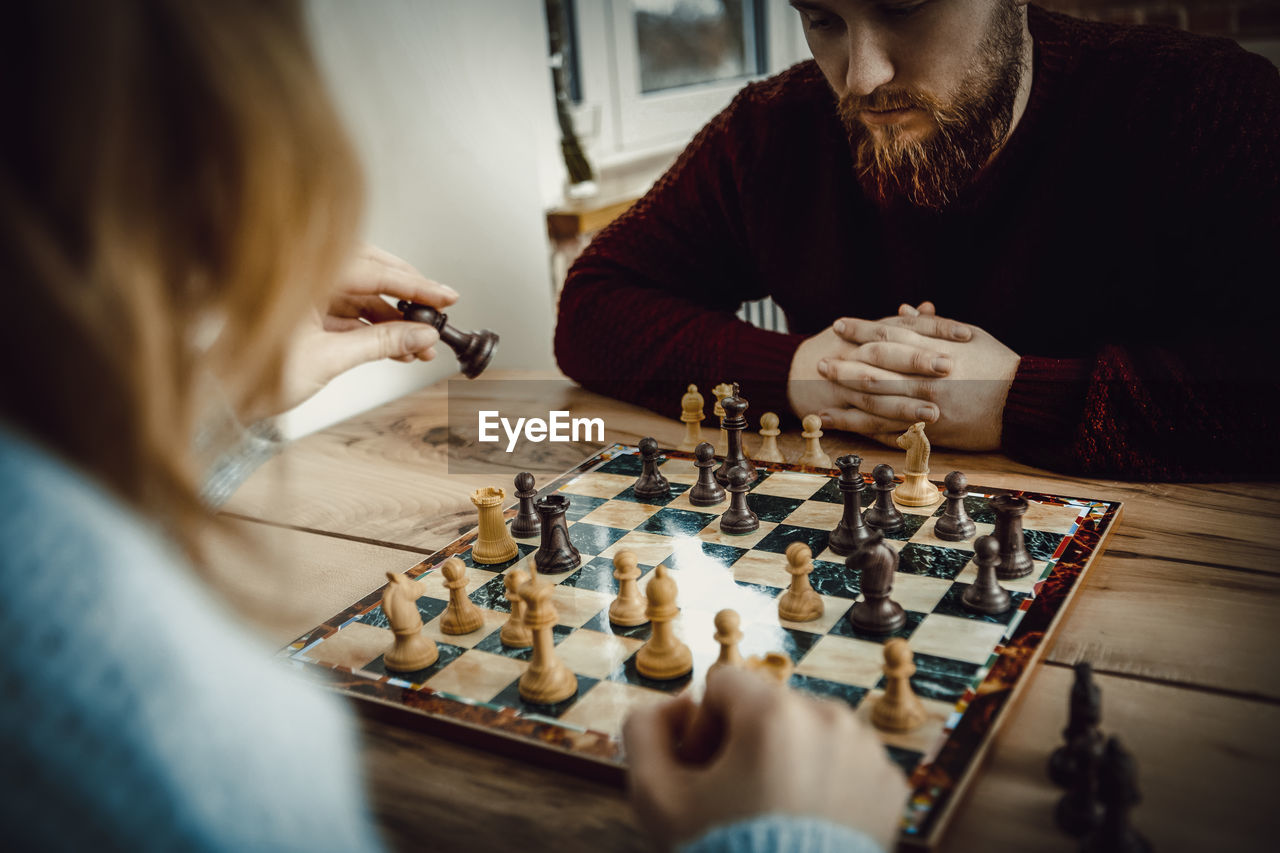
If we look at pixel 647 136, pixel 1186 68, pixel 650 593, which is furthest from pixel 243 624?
pixel 647 136

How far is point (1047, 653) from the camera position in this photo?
38.6 inches

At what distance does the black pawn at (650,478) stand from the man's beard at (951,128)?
0.69 metres

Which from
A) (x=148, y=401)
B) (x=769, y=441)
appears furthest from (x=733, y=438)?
(x=148, y=401)

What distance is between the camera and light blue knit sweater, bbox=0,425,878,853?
1.49 ft

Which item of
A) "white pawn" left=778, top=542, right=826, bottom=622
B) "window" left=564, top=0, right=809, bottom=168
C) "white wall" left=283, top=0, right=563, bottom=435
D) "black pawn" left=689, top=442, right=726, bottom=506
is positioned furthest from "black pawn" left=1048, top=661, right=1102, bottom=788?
"window" left=564, top=0, right=809, bottom=168

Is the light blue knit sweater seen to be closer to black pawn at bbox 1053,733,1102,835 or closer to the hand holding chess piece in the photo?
the hand holding chess piece

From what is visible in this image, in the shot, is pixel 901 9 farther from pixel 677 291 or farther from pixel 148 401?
pixel 148 401

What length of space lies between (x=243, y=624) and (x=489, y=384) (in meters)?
1.50

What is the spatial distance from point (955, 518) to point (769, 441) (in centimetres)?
40

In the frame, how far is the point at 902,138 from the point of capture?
167 cm

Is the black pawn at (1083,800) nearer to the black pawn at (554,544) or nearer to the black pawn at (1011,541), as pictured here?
the black pawn at (1011,541)

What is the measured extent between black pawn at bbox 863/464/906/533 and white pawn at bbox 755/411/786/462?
11.3 inches

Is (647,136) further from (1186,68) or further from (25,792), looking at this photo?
(25,792)

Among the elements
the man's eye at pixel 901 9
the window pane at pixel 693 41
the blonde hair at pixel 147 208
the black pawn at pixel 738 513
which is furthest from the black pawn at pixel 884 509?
the window pane at pixel 693 41
